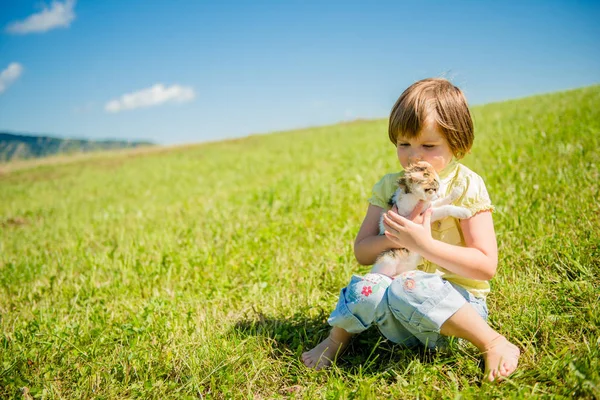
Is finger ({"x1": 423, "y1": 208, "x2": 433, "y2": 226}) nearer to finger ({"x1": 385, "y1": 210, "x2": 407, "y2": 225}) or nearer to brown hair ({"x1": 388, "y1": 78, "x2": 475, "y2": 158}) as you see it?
finger ({"x1": 385, "y1": 210, "x2": 407, "y2": 225})

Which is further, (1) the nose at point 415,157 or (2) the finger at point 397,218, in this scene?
(1) the nose at point 415,157

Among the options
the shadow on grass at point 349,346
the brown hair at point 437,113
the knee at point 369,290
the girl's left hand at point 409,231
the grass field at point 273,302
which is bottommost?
the shadow on grass at point 349,346

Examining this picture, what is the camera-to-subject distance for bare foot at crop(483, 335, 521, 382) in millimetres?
1993

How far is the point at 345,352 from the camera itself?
2520 mm

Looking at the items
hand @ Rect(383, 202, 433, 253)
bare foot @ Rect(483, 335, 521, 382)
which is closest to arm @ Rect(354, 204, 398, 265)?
hand @ Rect(383, 202, 433, 253)

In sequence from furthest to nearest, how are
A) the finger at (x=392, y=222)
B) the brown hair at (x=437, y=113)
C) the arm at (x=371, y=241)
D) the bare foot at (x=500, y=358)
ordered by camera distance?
the arm at (x=371, y=241) < the brown hair at (x=437, y=113) < the finger at (x=392, y=222) < the bare foot at (x=500, y=358)

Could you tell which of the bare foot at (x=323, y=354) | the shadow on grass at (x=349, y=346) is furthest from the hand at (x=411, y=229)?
the bare foot at (x=323, y=354)

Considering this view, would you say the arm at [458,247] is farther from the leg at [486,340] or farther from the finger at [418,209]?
the leg at [486,340]

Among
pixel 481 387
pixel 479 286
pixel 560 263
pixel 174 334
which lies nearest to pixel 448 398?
pixel 481 387

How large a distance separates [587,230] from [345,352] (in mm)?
2304

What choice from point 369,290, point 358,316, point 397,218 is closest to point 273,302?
point 358,316

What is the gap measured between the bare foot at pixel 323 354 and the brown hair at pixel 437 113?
137 centimetres

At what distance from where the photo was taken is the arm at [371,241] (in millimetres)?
2330

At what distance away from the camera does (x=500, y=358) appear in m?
2.02
